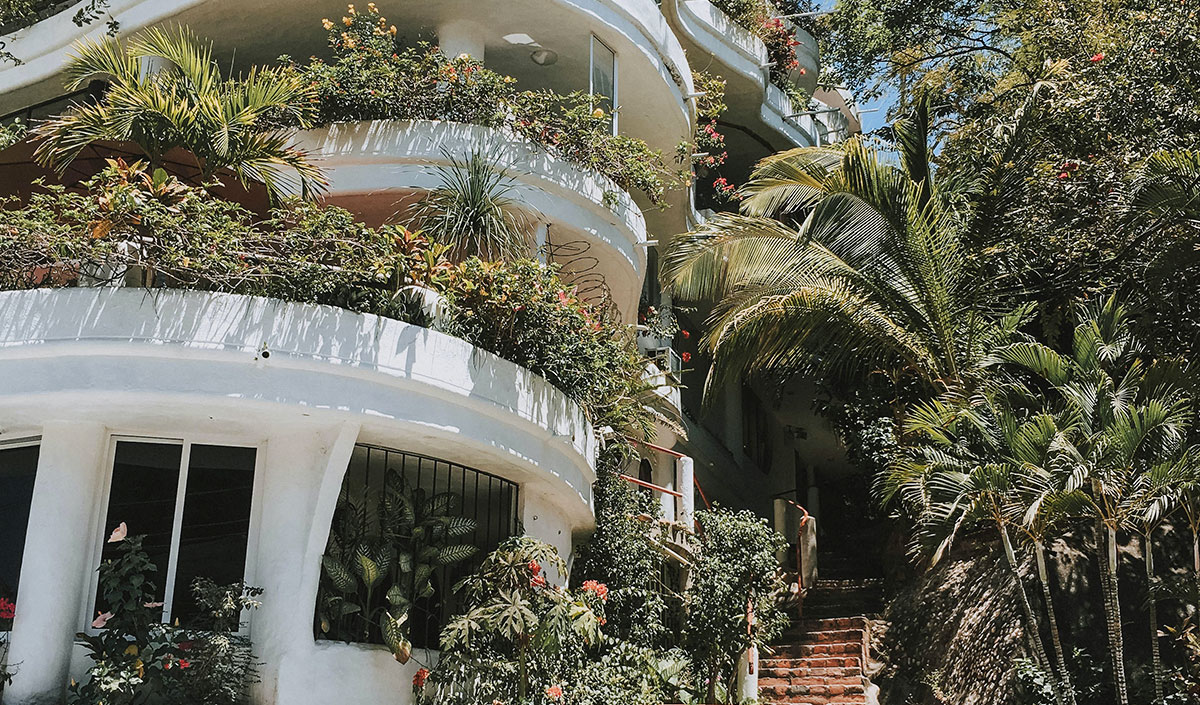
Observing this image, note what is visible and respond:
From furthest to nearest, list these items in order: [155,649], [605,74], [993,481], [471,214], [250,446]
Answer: [605,74] < [993,481] < [471,214] < [250,446] < [155,649]

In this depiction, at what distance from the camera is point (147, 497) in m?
11.0

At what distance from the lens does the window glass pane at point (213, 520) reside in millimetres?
10945

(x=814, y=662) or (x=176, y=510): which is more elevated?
(x=176, y=510)

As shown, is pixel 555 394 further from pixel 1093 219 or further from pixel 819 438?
pixel 819 438

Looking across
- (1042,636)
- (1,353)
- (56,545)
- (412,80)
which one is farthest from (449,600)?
(1042,636)

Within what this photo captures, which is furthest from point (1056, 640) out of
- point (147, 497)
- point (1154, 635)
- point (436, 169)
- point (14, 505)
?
point (14, 505)

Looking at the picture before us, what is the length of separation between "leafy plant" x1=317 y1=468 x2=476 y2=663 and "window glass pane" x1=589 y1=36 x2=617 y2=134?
6.01m

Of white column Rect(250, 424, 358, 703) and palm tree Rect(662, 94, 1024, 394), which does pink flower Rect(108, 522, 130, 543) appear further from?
palm tree Rect(662, 94, 1024, 394)

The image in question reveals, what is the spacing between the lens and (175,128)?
11750 millimetres

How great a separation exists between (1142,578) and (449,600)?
883cm

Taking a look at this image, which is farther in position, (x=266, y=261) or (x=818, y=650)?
(x=818, y=650)

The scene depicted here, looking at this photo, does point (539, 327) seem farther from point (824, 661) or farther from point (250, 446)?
point (824, 661)

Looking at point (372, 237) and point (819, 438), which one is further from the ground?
point (819, 438)

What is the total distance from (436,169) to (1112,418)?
7.81 m
